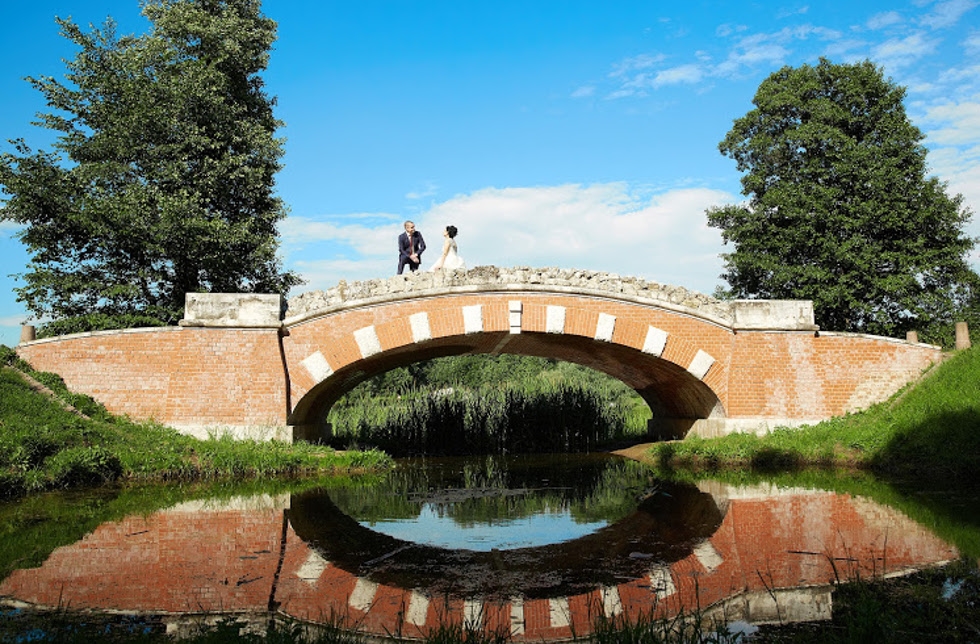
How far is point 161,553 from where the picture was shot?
591 centimetres

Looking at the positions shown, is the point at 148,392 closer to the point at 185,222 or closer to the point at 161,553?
the point at 185,222

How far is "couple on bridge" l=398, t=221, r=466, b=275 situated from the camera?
12.6m

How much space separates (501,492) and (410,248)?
517cm

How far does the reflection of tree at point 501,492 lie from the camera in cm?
801

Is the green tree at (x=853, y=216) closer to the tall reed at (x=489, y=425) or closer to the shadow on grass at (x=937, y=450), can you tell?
the tall reed at (x=489, y=425)

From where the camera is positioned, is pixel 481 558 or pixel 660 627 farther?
pixel 481 558

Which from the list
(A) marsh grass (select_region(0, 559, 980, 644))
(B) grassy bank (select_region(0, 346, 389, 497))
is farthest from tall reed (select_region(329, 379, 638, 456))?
(A) marsh grass (select_region(0, 559, 980, 644))

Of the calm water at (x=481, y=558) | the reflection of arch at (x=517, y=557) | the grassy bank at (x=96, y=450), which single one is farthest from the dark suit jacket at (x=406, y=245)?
the reflection of arch at (x=517, y=557)

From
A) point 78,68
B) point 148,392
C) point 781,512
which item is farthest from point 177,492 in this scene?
point 78,68

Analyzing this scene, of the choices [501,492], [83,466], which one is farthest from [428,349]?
[83,466]

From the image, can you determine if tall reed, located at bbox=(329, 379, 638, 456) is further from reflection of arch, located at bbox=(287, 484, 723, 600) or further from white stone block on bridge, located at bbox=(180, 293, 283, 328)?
reflection of arch, located at bbox=(287, 484, 723, 600)

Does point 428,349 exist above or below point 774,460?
above

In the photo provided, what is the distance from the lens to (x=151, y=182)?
55.0 feet

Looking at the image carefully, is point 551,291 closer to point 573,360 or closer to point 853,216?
point 573,360
